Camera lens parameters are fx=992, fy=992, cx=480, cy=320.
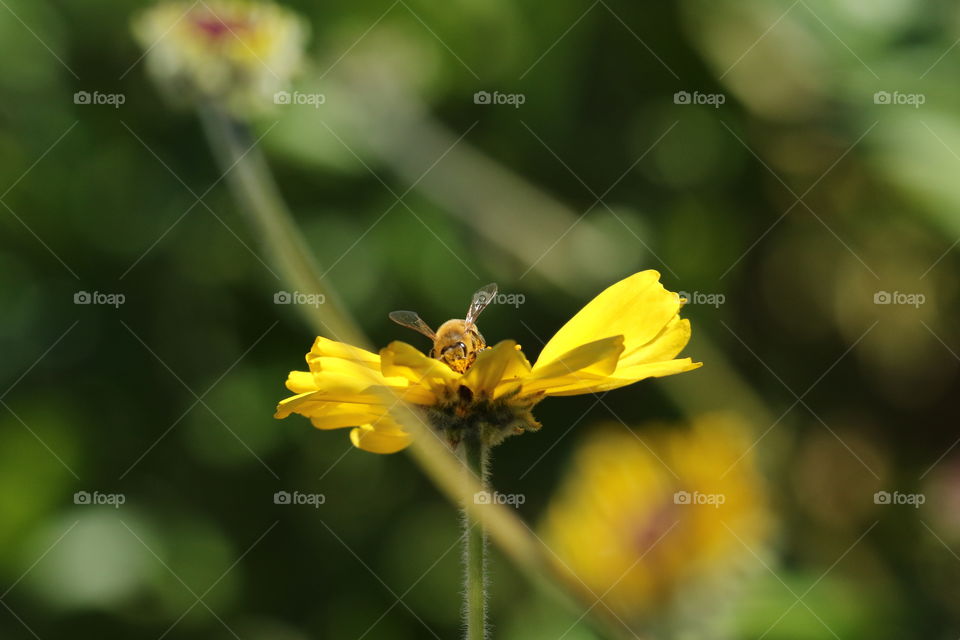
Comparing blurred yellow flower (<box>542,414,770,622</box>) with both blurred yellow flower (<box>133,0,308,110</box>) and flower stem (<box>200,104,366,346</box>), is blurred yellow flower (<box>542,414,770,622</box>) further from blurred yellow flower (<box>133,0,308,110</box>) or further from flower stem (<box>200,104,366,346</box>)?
blurred yellow flower (<box>133,0,308,110</box>)

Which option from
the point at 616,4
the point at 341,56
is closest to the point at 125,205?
the point at 341,56

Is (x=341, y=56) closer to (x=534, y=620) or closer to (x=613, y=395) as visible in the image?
(x=613, y=395)
